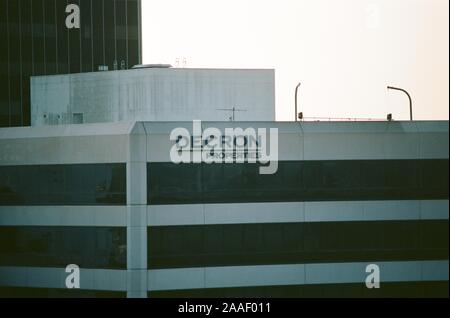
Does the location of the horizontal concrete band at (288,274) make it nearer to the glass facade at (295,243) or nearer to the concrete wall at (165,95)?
the glass facade at (295,243)

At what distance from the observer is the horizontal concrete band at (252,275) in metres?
49.2

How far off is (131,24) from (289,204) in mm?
28946

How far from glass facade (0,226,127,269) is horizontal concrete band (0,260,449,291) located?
0.52 m

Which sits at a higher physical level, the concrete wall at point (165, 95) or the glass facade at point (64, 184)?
the concrete wall at point (165, 95)

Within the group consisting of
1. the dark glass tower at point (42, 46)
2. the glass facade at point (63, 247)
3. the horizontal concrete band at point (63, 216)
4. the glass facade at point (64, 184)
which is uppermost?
the dark glass tower at point (42, 46)

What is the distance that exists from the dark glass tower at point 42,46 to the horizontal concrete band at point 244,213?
21.7m

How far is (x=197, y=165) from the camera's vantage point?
49.4 m

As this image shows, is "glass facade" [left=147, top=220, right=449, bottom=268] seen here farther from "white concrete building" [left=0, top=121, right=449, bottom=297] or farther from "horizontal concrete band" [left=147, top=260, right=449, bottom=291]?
"horizontal concrete band" [left=147, top=260, right=449, bottom=291]

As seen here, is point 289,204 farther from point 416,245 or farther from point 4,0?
point 4,0

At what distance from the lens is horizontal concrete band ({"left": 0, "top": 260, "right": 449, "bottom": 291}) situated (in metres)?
49.2

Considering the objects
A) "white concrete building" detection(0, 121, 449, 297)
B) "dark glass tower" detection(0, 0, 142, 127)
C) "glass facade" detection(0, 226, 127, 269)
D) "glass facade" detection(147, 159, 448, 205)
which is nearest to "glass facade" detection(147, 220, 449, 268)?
"white concrete building" detection(0, 121, 449, 297)

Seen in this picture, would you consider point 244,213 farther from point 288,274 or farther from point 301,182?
point 288,274

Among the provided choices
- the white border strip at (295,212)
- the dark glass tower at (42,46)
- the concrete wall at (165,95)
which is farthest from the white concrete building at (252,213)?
the dark glass tower at (42,46)
